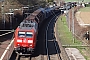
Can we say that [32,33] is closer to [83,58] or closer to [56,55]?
[56,55]

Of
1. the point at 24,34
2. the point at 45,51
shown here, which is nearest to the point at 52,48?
the point at 45,51

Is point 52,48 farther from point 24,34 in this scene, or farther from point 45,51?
point 24,34

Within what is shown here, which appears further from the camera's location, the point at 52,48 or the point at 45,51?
the point at 52,48

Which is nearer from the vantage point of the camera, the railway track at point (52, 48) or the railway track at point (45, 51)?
the railway track at point (45, 51)

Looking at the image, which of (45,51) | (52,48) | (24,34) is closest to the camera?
(24,34)

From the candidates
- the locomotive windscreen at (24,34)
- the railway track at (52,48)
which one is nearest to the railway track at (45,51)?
the railway track at (52,48)

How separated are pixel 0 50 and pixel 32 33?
4.88 meters

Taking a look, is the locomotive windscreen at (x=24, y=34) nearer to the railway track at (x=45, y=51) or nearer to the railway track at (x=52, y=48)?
the railway track at (x=45, y=51)

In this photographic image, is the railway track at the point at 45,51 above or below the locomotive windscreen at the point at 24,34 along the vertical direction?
below

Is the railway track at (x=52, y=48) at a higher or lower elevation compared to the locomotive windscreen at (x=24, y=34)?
lower

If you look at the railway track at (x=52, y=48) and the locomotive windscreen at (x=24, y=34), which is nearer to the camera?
the locomotive windscreen at (x=24, y=34)

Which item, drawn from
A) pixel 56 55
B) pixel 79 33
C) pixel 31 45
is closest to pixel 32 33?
pixel 31 45

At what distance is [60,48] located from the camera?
Answer: 31.9 meters

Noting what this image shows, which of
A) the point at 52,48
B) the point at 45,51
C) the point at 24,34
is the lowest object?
the point at 52,48
